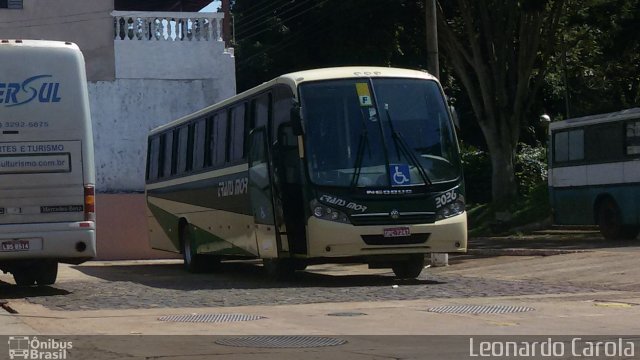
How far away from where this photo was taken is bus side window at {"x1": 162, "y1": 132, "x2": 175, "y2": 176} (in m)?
22.7

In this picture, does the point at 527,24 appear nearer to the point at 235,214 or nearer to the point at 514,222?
the point at 514,222

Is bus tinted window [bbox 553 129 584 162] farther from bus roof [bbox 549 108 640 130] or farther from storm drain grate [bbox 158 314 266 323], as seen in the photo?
storm drain grate [bbox 158 314 266 323]

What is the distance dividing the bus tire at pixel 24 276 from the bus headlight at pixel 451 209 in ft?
21.1

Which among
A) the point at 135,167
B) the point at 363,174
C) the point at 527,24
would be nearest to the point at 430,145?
the point at 363,174

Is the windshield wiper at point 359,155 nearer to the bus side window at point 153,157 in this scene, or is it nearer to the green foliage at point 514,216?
the bus side window at point 153,157

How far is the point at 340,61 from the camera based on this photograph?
37094mm

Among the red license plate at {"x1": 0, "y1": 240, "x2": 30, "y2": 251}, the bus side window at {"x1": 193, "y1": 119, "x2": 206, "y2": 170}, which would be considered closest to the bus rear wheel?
the bus side window at {"x1": 193, "y1": 119, "x2": 206, "y2": 170}

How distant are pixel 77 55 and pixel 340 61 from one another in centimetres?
2207

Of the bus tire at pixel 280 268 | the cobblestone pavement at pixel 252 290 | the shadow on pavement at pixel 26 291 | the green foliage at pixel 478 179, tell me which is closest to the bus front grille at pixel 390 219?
the cobblestone pavement at pixel 252 290

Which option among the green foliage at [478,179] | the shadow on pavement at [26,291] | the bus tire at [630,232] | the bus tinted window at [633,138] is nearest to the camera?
the shadow on pavement at [26,291]

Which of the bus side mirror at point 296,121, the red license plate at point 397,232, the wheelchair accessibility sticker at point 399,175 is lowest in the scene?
the red license plate at point 397,232

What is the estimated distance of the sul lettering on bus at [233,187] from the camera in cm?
1815

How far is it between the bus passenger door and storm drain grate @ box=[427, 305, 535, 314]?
4095 millimetres

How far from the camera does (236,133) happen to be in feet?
61.9
